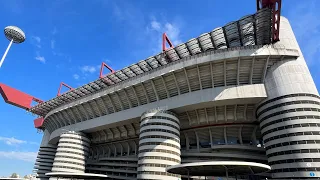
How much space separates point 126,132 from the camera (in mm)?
71875

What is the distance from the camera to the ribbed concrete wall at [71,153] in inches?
2761

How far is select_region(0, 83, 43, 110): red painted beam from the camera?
91912mm

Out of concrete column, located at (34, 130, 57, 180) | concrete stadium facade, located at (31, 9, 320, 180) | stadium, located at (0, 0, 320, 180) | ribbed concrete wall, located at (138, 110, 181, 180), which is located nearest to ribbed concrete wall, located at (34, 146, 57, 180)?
concrete column, located at (34, 130, 57, 180)

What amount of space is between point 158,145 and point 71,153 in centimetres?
3469

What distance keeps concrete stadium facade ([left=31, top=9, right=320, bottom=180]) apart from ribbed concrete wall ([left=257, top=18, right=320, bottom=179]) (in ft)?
0.55

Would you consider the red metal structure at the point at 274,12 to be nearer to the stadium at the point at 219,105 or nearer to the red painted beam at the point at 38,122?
the stadium at the point at 219,105

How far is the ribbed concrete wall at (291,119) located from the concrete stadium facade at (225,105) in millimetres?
168

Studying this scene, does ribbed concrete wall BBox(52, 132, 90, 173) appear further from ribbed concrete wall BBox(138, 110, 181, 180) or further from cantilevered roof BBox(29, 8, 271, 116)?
ribbed concrete wall BBox(138, 110, 181, 180)

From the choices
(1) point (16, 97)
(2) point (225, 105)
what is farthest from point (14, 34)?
(2) point (225, 105)

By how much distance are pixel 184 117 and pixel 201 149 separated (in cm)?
953

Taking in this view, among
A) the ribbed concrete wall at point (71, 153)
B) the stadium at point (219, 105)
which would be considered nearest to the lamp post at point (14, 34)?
the stadium at point (219, 105)

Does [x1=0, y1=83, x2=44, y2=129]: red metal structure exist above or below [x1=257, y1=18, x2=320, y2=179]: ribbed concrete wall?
above

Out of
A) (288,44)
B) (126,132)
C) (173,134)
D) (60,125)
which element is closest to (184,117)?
(173,134)

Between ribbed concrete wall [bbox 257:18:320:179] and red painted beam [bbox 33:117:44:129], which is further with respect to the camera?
red painted beam [bbox 33:117:44:129]
